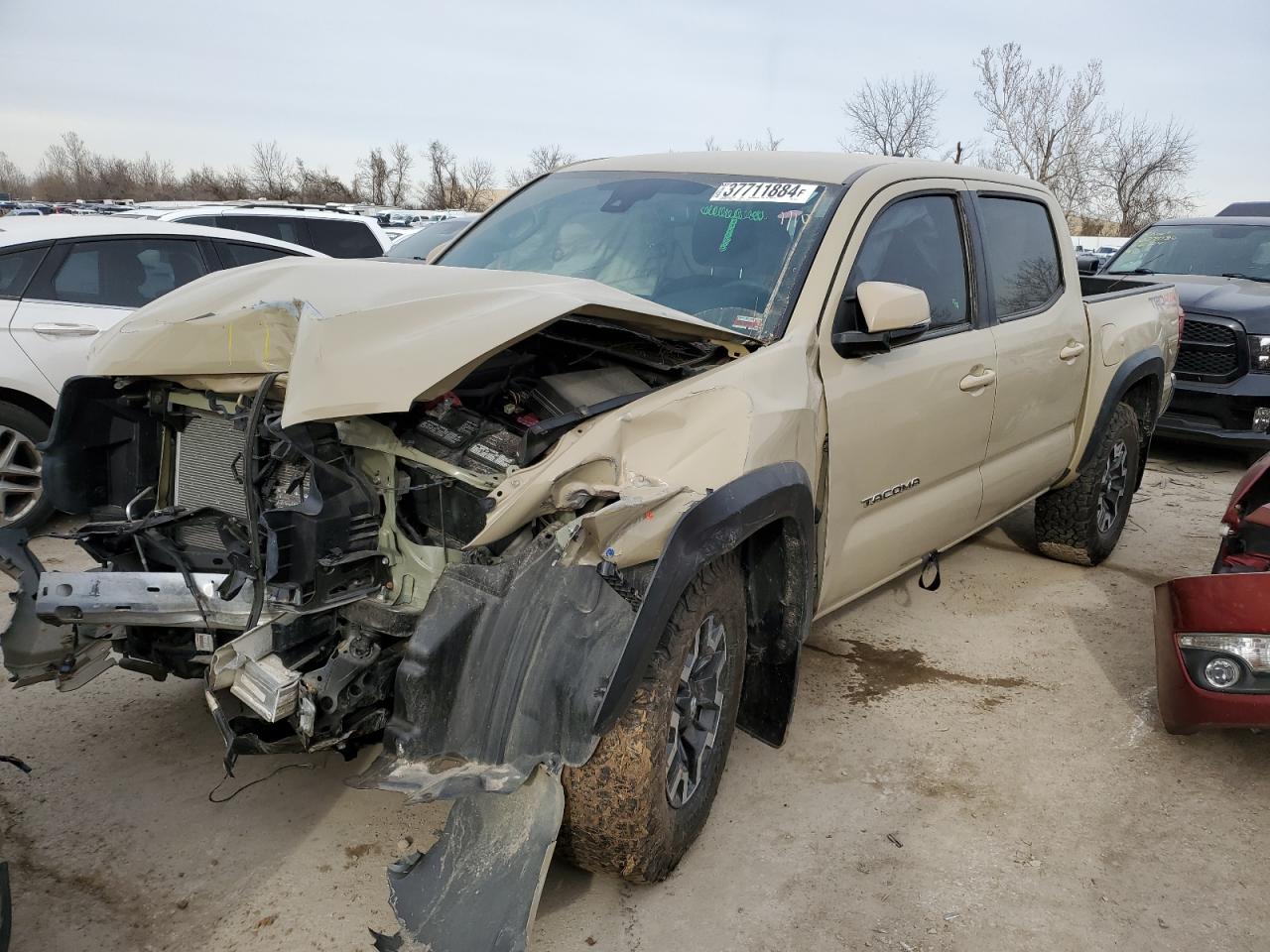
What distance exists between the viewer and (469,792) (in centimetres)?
216

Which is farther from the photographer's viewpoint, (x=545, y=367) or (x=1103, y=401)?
(x=1103, y=401)

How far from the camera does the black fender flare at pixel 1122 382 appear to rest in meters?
4.89

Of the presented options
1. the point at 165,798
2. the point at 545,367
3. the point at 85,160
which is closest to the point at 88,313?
the point at 165,798

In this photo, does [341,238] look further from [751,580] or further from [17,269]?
[751,580]

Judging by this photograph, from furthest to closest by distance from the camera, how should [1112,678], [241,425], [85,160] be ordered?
[85,160]
[1112,678]
[241,425]

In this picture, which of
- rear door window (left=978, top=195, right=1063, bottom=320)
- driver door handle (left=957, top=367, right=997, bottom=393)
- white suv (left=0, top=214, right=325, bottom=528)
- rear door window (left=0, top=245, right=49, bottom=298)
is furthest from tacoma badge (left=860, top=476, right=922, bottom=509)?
rear door window (left=0, top=245, right=49, bottom=298)

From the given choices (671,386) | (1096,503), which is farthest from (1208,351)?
(671,386)

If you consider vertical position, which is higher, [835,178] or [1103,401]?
[835,178]

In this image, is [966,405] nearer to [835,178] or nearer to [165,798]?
[835,178]

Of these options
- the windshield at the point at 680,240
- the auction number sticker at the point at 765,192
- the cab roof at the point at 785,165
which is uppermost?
the cab roof at the point at 785,165

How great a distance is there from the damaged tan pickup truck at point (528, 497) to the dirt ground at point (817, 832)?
28 cm

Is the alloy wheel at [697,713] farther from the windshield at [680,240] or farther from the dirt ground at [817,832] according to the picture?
the windshield at [680,240]

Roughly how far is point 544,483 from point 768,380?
0.82 metres

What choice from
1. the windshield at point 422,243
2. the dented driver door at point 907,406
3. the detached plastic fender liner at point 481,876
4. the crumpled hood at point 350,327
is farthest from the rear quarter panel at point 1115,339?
the windshield at point 422,243
